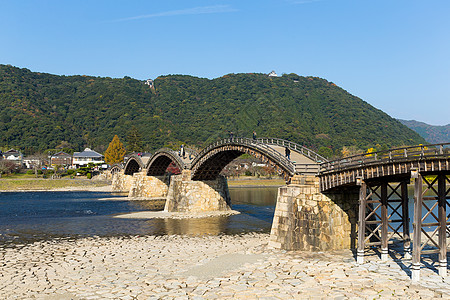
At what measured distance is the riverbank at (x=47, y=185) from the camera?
3610 inches

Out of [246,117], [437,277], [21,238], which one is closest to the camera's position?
[437,277]

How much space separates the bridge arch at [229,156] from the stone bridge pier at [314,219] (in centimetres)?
323

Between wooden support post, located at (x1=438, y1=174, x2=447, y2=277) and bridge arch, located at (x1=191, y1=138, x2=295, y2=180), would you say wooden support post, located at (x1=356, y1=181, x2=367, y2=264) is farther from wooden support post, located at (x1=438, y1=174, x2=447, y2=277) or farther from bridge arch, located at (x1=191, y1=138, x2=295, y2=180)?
bridge arch, located at (x1=191, y1=138, x2=295, y2=180)

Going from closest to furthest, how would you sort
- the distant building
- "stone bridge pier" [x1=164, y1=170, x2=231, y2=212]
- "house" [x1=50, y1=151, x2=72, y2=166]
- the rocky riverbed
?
the rocky riverbed
"stone bridge pier" [x1=164, y1=170, x2=231, y2=212]
the distant building
"house" [x1=50, y1=151, x2=72, y2=166]

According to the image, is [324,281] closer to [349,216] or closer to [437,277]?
[437,277]

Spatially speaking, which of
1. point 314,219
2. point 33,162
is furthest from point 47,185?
point 314,219

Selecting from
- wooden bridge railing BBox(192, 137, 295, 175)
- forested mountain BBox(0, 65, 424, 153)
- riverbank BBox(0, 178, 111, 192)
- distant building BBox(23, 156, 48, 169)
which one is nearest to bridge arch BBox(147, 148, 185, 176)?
wooden bridge railing BBox(192, 137, 295, 175)

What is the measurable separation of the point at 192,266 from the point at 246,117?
539ft

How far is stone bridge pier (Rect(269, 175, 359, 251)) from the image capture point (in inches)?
972

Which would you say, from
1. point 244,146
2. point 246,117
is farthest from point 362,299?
point 246,117

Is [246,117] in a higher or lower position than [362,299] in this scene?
higher

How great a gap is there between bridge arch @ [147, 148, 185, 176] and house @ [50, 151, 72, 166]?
8074cm

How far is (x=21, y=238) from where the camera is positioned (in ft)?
106

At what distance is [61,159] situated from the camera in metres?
142
